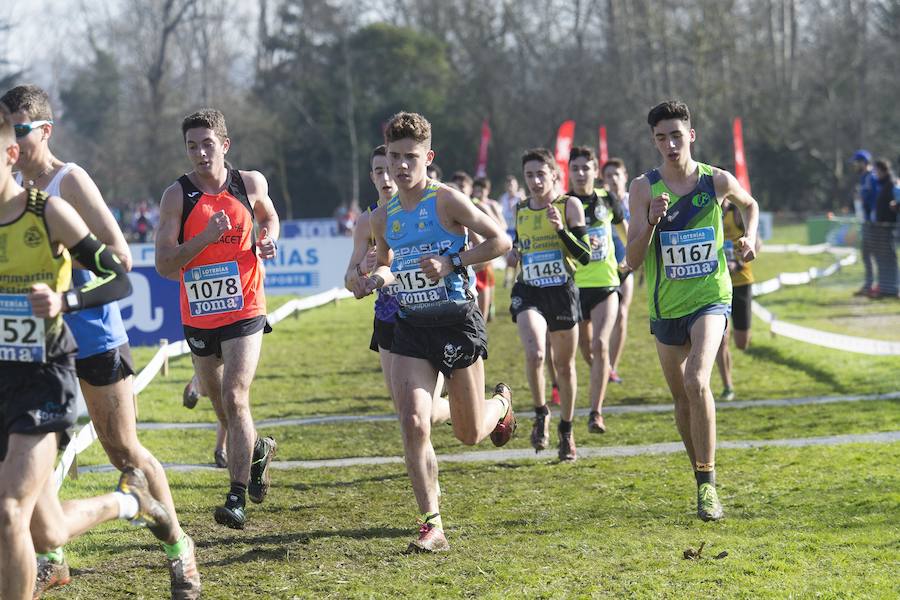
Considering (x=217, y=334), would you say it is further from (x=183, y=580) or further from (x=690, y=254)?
(x=690, y=254)

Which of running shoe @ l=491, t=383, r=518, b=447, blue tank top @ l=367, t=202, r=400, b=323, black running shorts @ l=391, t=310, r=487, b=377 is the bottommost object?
running shoe @ l=491, t=383, r=518, b=447

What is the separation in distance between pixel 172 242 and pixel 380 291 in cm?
170

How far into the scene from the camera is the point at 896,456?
846cm

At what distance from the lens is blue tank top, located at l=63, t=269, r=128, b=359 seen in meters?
5.48

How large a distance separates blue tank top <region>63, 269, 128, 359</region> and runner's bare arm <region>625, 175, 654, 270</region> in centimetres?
303

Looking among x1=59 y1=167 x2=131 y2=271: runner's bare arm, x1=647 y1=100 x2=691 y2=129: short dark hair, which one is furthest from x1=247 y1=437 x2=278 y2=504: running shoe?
x1=647 y1=100 x2=691 y2=129: short dark hair

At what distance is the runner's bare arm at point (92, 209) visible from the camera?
5414mm

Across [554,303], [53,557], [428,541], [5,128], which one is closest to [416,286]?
[428,541]

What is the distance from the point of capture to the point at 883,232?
19.7m

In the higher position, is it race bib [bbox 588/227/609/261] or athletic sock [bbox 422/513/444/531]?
race bib [bbox 588/227/609/261]

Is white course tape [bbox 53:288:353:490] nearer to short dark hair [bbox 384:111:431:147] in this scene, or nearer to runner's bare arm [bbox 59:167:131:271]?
runner's bare arm [bbox 59:167:131:271]

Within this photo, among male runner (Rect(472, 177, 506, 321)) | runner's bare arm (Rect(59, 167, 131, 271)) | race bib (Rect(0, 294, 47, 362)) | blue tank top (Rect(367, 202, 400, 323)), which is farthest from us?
male runner (Rect(472, 177, 506, 321))

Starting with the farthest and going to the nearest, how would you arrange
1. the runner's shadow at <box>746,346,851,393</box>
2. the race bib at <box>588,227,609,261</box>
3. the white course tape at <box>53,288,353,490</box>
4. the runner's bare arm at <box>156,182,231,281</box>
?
the runner's shadow at <box>746,346,851,393</box>
the race bib at <box>588,227,609,261</box>
the white course tape at <box>53,288,353,490</box>
the runner's bare arm at <box>156,182,231,281</box>

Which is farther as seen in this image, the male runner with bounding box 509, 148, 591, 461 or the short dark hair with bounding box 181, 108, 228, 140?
the male runner with bounding box 509, 148, 591, 461
